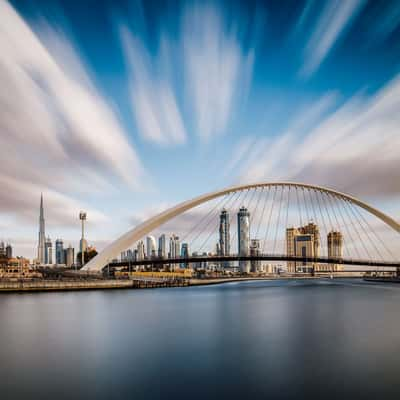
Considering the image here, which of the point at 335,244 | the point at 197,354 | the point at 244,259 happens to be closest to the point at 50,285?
the point at 244,259

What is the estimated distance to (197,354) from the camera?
12.2m

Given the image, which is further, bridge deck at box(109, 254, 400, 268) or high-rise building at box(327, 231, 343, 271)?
high-rise building at box(327, 231, 343, 271)

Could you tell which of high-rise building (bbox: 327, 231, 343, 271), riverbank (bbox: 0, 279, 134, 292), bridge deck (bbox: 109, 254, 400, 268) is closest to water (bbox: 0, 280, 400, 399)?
riverbank (bbox: 0, 279, 134, 292)

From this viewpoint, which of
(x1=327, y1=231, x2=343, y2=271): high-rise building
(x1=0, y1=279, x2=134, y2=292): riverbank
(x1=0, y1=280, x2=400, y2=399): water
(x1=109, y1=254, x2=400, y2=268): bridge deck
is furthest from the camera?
(x1=327, y1=231, x2=343, y2=271): high-rise building

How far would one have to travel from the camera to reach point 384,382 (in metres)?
9.30

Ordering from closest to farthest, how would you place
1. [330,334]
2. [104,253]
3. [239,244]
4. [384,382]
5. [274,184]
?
[384,382], [330,334], [104,253], [274,184], [239,244]

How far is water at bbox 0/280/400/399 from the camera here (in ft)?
29.2

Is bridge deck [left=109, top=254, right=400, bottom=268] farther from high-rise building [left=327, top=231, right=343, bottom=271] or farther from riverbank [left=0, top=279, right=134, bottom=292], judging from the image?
high-rise building [left=327, top=231, right=343, bottom=271]

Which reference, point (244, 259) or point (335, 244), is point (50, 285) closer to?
point (244, 259)

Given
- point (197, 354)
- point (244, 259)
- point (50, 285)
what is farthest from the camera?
point (244, 259)

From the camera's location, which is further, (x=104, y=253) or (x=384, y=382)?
(x=104, y=253)

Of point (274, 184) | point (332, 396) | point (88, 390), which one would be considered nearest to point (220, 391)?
point (332, 396)

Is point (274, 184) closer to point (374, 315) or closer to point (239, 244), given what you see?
point (374, 315)

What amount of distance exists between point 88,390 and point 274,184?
132ft
